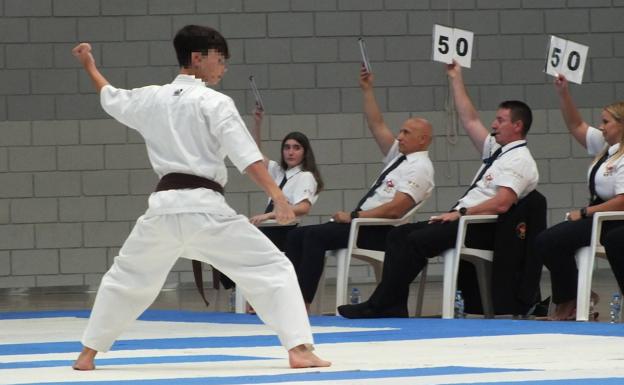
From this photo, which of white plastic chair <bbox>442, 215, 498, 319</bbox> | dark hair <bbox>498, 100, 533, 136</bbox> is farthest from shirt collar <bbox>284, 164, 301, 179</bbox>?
dark hair <bbox>498, 100, 533, 136</bbox>

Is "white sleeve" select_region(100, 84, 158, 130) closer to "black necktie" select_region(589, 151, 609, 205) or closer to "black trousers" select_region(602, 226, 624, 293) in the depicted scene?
"black trousers" select_region(602, 226, 624, 293)

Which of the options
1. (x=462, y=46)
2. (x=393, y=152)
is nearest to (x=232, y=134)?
(x=462, y=46)

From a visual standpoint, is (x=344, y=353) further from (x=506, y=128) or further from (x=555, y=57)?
(x=555, y=57)

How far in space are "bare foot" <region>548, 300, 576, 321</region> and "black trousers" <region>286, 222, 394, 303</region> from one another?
48.9 inches

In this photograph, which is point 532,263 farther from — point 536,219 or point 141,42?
point 141,42

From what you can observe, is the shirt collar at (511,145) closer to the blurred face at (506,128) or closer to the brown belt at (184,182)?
the blurred face at (506,128)

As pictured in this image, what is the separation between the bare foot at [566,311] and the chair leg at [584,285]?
0.26 meters

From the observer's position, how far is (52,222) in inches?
442

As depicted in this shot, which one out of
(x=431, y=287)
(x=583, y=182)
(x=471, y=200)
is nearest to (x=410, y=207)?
(x=471, y=200)

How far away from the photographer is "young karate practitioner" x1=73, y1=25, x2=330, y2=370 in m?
4.57

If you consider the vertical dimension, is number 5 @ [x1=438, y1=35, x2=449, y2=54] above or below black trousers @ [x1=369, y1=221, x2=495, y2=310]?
above

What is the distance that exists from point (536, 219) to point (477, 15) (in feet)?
14.1

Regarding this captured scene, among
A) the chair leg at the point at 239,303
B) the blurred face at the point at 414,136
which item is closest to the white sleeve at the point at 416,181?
the blurred face at the point at 414,136

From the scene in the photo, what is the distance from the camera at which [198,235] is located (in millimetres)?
4648
